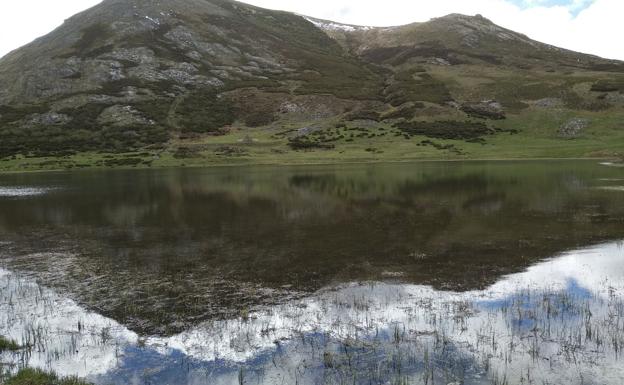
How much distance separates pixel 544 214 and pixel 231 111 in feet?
422

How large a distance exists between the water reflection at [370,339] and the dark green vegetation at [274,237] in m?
1.40

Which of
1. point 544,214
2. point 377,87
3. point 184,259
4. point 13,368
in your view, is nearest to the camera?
point 13,368

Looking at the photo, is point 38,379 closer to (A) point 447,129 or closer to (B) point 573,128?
(A) point 447,129

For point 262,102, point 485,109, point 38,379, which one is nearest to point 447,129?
point 485,109

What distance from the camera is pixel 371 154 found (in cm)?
10344

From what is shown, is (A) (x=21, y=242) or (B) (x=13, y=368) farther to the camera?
(A) (x=21, y=242)

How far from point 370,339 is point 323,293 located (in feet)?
16.0

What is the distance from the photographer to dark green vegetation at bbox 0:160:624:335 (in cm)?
2039

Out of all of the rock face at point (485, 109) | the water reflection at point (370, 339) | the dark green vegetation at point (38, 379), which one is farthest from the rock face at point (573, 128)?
the dark green vegetation at point (38, 379)

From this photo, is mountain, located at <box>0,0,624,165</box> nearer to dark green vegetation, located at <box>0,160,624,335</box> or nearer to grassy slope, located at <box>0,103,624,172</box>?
grassy slope, located at <box>0,103,624,172</box>

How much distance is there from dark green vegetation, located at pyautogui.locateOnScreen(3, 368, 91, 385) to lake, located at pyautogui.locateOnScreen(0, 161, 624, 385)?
686 mm

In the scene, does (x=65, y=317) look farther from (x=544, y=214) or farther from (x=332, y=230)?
(x=544, y=214)

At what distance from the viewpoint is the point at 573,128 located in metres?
114

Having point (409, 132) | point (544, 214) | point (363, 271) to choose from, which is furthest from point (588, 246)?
point (409, 132)
